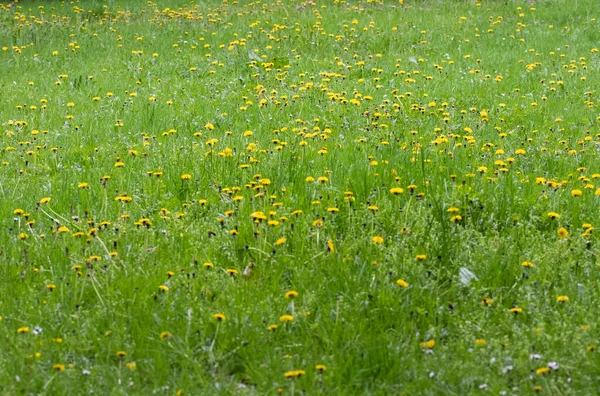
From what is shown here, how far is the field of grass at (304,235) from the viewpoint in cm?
327

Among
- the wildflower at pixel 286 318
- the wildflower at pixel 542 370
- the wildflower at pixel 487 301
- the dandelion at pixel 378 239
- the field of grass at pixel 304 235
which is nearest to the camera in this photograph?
the wildflower at pixel 542 370

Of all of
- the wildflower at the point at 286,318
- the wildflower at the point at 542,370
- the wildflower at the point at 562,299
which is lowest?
the wildflower at the point at 286,318

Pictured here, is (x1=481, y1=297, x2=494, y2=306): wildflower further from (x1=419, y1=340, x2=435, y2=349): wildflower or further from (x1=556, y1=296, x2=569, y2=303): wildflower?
(x1=419, y1=340, x2=435, y2=349): wildflower

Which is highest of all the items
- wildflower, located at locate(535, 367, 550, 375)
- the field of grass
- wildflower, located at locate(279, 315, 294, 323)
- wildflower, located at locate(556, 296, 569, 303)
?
wildflower, located at locate(556, 296, 569, 303)

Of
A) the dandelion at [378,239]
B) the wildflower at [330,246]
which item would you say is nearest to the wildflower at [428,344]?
the dandelion at [378,239]

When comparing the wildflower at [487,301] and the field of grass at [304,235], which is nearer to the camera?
the field of grass at [304,235]

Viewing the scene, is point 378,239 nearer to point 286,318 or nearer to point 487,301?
point 487,301

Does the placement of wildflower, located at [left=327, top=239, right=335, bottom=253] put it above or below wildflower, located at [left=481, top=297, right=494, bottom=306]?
above

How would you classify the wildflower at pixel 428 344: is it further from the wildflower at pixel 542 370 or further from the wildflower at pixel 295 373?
the wildflower at pixel 295 373

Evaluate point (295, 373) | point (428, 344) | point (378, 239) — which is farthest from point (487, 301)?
point (295, 373)

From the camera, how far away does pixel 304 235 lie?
4375 mm

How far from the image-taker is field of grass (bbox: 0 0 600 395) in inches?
129

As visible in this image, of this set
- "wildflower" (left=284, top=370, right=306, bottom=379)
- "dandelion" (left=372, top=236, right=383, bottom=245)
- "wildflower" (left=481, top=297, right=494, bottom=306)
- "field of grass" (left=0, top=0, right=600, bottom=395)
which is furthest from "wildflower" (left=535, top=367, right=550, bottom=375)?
"dandelion" (left=372, top=236, right=383, bottom=245)

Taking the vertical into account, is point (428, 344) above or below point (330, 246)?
below
